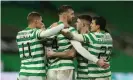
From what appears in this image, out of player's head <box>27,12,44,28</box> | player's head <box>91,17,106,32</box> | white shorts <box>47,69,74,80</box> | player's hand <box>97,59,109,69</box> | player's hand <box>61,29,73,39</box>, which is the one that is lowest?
white shorts <box>47,69,74,80</box>

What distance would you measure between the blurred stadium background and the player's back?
17.2ft

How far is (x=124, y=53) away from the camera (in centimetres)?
1277

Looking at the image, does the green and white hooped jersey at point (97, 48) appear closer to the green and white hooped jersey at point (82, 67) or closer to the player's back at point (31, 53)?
the green and white hooped jersey at point (82, 67)

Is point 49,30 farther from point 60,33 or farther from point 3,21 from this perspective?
point 3,21

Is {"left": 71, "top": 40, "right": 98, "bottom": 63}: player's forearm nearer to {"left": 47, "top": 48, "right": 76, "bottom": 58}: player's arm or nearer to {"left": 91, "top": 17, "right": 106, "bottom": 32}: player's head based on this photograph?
{"left": 47, "top": 48, "right": 76, "bottom": 58}: player's arm

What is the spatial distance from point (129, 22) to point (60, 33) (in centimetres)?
584

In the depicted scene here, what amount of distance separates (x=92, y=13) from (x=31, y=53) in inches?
214

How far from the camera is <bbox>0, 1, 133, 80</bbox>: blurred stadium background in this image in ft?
41.5

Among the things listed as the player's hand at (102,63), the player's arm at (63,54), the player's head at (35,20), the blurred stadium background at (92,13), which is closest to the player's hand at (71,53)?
the player's arm at (63,54)

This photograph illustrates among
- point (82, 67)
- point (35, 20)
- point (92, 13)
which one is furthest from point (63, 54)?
point (92, 13)

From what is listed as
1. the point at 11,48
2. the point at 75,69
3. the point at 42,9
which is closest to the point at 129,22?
the point at 42,9

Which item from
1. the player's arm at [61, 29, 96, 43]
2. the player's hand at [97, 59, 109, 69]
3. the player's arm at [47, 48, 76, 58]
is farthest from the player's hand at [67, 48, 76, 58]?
Result: the player's hand at [97, 59, 109, 69]

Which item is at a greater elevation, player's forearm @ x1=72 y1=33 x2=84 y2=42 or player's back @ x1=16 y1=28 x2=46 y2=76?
player's forearm @ x1=72 y1=33 x2=84 y2=42

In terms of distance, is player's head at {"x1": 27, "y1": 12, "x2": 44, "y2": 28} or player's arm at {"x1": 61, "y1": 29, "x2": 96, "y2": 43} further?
player's head at {"x1": 27, "y1": 12, "x2": 44, "y2": 28}
